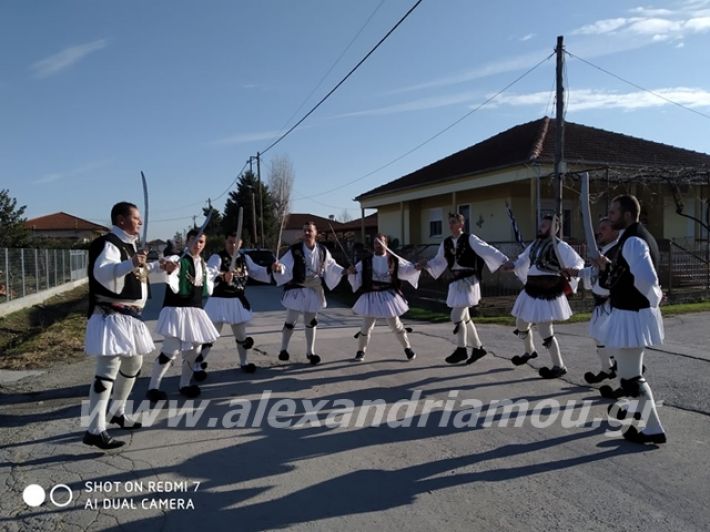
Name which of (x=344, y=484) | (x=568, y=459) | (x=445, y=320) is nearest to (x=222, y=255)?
(x=344, y=484)

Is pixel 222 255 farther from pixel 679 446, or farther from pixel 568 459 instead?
pixel 679 446

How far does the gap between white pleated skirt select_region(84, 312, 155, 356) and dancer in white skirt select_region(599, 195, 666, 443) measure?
13.8 ft

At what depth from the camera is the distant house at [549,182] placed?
18.9m

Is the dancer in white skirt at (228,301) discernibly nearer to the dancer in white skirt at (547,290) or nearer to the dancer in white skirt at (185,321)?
the dancer in white skirt at (185,321)

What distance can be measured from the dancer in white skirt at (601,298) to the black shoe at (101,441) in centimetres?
473

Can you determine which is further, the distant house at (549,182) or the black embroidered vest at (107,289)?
the distant house at (549,182)

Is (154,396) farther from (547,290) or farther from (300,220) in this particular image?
(300,220)

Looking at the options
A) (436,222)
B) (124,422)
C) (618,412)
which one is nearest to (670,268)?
(436,222)

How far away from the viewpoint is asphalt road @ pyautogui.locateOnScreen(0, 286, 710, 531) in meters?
3.78

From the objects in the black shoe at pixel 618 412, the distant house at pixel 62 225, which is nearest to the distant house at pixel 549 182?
the black shoe at pixel 618 412

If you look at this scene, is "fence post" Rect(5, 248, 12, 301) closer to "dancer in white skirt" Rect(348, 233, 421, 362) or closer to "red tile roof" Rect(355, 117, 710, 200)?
"dancer in white skirt" Rect(348, 233, 421, 362)

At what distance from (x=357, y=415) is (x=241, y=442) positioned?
1.31m

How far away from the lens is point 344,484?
14.0 feet

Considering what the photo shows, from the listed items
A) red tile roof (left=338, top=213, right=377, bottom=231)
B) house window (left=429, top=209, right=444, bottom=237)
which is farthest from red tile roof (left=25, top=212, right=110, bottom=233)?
house window (left=429, top=209, right=444, bottom=237)
